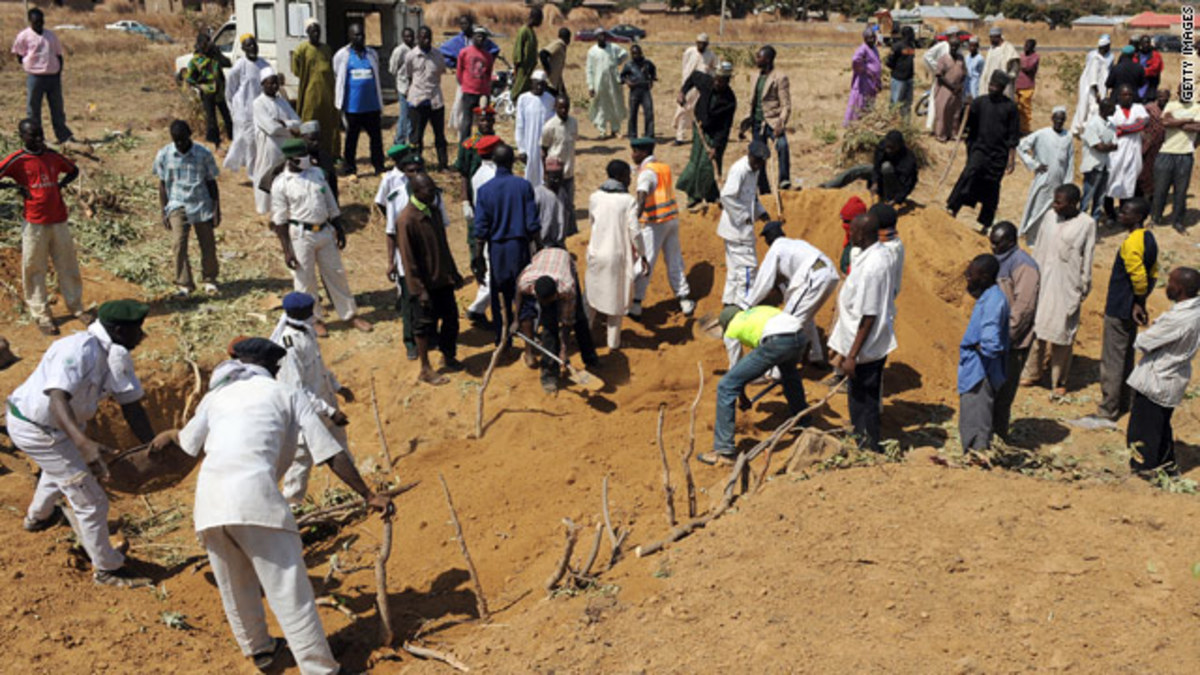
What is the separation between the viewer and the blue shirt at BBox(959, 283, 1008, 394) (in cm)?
610

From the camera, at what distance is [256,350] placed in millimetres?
5055

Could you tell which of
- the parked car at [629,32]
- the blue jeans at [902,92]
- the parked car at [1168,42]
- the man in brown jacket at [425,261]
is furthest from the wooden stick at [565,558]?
the parked car at [629,32]

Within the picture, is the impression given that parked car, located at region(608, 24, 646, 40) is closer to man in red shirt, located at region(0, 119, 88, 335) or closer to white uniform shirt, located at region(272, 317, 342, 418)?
man in red shirt, located at region(0, 119, 88, 335)

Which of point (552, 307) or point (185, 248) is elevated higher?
point (185, 248)

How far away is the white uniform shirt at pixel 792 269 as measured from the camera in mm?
6703

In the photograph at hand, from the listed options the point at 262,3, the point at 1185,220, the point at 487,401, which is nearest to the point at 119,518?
the point at 487,401

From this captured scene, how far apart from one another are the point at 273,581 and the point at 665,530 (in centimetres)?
228

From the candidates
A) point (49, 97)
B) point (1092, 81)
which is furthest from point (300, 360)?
point (1092, 81)

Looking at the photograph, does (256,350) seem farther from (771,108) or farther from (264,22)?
(264,22)

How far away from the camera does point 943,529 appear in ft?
16.1

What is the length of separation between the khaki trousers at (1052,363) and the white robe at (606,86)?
26.3ft

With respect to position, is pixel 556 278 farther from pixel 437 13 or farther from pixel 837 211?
pixel 437 13

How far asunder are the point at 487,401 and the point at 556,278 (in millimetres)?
1183

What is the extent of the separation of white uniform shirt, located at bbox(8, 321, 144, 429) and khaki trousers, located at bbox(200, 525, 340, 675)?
1450 mm
